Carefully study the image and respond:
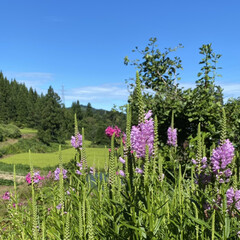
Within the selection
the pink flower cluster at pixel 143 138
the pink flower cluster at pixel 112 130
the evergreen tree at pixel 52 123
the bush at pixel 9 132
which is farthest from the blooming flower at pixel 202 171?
the evergreen tree at pixel 52 123

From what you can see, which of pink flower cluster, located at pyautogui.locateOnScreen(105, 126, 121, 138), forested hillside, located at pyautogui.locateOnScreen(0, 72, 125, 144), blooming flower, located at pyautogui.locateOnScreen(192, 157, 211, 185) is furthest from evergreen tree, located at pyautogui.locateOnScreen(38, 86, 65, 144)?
blooming flower, located at pyautogui.locateOnScreen(192, 157, 211, 185)

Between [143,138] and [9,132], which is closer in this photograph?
[143,138]

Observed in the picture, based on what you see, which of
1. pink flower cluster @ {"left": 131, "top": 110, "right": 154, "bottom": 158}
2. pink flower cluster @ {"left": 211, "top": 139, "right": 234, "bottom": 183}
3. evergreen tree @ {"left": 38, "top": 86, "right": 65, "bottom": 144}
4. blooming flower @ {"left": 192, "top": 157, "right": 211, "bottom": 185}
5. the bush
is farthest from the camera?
evergreen tree @ {"left": 38, "top": 86, "right": 65, "bottom": 144}

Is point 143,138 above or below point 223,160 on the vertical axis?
above

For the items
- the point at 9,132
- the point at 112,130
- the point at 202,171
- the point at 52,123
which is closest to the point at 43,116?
the point at 52,123

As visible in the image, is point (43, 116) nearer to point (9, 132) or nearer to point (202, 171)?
point (9, 132)

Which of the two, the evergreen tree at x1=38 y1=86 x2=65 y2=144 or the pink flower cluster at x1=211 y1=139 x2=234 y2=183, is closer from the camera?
the pink flower cluster at x1=211 y1=139 x2=234 y2=183

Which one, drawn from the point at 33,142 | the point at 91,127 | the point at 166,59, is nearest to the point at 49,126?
the point at 33,142

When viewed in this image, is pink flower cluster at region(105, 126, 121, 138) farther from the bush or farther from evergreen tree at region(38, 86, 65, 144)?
evergreen tree at region(38, 86, 65, 144)

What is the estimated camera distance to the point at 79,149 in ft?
10.3

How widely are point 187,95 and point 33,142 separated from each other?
50.7 metres

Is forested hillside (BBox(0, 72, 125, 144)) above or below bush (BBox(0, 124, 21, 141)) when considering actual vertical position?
above

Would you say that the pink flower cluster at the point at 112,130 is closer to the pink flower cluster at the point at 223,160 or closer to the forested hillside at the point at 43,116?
the pink flower cluster at the point at 223,160

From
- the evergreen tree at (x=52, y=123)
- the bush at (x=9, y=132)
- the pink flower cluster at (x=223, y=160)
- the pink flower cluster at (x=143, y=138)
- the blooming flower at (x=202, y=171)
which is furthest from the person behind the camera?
the evergreen tree at (x=52, y=123)
